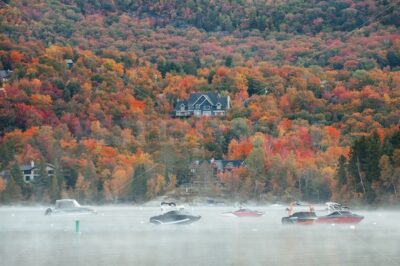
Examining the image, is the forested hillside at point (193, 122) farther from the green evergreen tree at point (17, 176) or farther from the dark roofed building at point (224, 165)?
the dark roofed building at point (224, 165)

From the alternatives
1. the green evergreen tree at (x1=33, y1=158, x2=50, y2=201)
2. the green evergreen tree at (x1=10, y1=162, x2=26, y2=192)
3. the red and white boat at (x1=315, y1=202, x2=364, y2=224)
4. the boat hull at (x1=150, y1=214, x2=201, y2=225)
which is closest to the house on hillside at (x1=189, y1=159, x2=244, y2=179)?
the green evergreen tree at (x1=33, y1=158, x2=50, y2=201)

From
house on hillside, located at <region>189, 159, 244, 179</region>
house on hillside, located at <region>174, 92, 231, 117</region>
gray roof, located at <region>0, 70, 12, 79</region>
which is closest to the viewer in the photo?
house on hillside, located at <region>189, 159, 244, 179</region>

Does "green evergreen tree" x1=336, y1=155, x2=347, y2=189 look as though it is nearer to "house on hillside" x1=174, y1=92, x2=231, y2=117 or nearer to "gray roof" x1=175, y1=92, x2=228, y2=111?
"house on hillside" x1=174, y1=92, x2=231, y2=117

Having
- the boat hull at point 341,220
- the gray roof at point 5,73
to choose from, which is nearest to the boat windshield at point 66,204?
the boat hull at point 341,220

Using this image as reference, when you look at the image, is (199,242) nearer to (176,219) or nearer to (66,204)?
→ (176,219)

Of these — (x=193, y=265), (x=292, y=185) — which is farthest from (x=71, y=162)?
(x=193, y=265)
